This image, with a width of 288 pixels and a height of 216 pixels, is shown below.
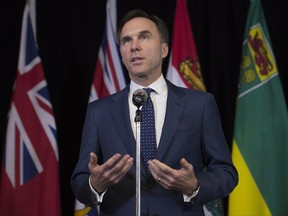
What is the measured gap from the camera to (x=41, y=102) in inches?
159

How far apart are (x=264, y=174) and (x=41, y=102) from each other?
1890 mm

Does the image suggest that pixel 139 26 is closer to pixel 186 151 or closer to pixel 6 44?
pixel 186 151

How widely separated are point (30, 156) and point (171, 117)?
206 centimetres

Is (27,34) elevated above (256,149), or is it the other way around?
(27,34)

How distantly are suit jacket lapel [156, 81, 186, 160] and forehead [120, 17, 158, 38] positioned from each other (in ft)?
1.09

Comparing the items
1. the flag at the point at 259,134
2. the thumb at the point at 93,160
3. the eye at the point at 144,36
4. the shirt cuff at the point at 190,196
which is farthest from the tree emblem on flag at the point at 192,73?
the thumb at the point at 93,160

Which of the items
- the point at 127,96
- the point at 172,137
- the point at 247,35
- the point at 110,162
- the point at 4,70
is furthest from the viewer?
the point at 4,70

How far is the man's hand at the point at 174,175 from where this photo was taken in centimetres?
177

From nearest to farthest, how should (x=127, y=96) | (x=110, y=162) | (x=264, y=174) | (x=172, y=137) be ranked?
(x=110, y=162), (x=172, y=137), (x=127, y=96), (x=264, y=174)

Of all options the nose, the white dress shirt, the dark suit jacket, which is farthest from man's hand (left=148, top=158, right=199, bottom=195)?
the nose

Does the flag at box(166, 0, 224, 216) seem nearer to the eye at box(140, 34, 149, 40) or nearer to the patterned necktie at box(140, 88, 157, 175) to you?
the eye at box(140, 34, 149, 40)

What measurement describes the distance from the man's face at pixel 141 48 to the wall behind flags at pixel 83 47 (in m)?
1.99

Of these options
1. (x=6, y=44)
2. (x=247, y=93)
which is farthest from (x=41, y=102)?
(x=247, y=93)

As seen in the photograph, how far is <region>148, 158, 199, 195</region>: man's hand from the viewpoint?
177 cm
